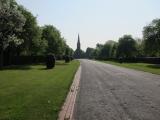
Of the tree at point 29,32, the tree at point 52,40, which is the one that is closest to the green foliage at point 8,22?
the tree at point 29,32

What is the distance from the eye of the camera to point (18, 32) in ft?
162

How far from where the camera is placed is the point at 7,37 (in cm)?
4350

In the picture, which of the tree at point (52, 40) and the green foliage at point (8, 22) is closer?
the green foliage at point (8, 22)

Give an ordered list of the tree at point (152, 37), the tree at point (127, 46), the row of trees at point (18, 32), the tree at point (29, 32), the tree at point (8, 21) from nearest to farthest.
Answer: the tree at point (8, 21) < the row of trees at point (18, 32) < the tree at point (29, 32) < the tree at point (152, 37) < the tree at point (127, 46)

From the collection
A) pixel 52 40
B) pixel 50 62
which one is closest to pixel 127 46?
pixel 52 40

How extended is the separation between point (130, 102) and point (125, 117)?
310 centimetres

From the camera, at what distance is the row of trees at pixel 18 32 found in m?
40.0

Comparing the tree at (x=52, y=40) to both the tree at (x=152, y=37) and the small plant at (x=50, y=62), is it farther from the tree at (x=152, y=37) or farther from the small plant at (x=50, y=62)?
the small plant at (x=50, y=62)

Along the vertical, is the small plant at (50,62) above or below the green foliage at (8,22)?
below

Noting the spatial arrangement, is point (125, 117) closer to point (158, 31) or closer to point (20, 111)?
point (20, 111)

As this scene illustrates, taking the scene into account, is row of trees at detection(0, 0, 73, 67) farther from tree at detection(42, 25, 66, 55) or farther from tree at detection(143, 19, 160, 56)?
tree at detection(143, 19, 160, 56)

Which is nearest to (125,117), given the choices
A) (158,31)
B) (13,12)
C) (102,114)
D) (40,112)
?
(102,114)

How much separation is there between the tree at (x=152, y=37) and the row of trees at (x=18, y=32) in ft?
86.5

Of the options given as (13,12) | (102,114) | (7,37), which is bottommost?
(102,114)
